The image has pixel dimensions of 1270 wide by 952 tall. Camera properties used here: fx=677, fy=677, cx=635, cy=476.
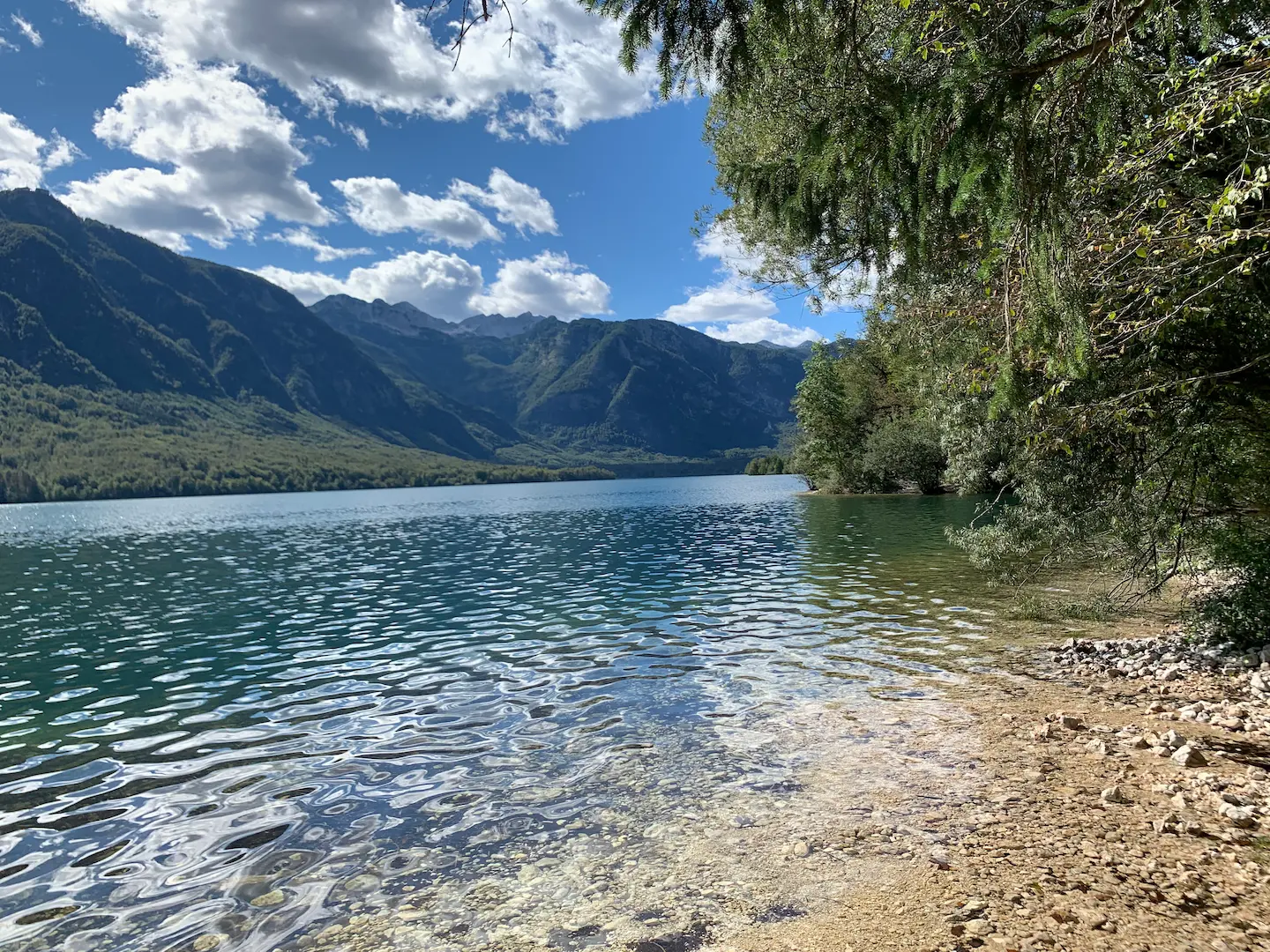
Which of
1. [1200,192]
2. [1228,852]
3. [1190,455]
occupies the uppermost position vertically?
[1200,192]

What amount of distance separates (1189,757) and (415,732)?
423 inches

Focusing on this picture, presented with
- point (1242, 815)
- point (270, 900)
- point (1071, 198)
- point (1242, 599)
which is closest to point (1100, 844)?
point (1242, 815)

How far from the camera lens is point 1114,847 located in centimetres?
610

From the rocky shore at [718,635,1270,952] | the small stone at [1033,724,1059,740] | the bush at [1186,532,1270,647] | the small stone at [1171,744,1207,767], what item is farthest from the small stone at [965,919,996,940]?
the bush at [1186,532,1270,647]

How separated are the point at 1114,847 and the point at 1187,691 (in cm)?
602

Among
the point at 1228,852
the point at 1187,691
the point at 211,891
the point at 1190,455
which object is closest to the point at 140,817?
the point at 211,891

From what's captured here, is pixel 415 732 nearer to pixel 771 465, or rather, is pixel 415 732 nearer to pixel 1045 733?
pixel 1045 733

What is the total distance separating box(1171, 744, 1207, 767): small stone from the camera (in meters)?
7.68

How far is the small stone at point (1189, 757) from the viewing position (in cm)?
768

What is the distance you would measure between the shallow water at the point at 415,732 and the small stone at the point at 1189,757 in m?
2.59

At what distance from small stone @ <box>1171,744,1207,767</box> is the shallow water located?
259cm

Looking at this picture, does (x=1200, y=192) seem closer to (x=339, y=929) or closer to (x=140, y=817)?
(x=339, y=929)

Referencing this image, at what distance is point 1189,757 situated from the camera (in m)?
7.73

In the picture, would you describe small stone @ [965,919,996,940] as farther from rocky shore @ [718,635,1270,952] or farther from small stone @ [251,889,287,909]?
small stone @ [251,889,287,909]
